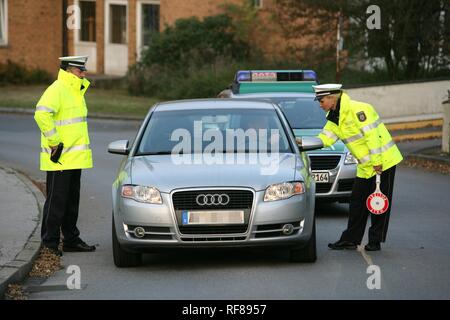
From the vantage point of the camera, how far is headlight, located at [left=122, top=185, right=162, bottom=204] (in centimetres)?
1038

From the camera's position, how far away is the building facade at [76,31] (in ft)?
136

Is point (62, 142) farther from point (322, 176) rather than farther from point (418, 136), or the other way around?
point (418, 136)

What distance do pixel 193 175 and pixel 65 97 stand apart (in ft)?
5.99

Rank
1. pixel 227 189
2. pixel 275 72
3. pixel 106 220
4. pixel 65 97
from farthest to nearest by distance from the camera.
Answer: pixel 275 72, pixel 106 220, pixel 65 97, pixel 227 189

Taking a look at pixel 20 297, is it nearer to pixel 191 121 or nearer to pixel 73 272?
pixel 73 272

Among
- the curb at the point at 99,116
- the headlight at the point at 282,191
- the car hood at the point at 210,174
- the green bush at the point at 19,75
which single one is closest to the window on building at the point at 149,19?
the green bush at the point at 19,75

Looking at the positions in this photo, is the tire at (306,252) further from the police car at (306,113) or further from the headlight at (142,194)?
the police car at (306,113)

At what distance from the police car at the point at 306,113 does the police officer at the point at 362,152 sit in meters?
2.34

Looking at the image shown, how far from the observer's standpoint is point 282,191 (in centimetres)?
1043

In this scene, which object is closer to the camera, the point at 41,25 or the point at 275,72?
the point at 275,72

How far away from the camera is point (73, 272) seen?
35.0 ft

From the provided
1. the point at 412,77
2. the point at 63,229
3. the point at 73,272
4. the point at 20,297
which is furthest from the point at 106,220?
the point at 412,77

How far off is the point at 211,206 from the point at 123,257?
105cm

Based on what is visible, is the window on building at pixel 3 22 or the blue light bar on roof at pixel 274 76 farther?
the window on building at pixel 3 22
